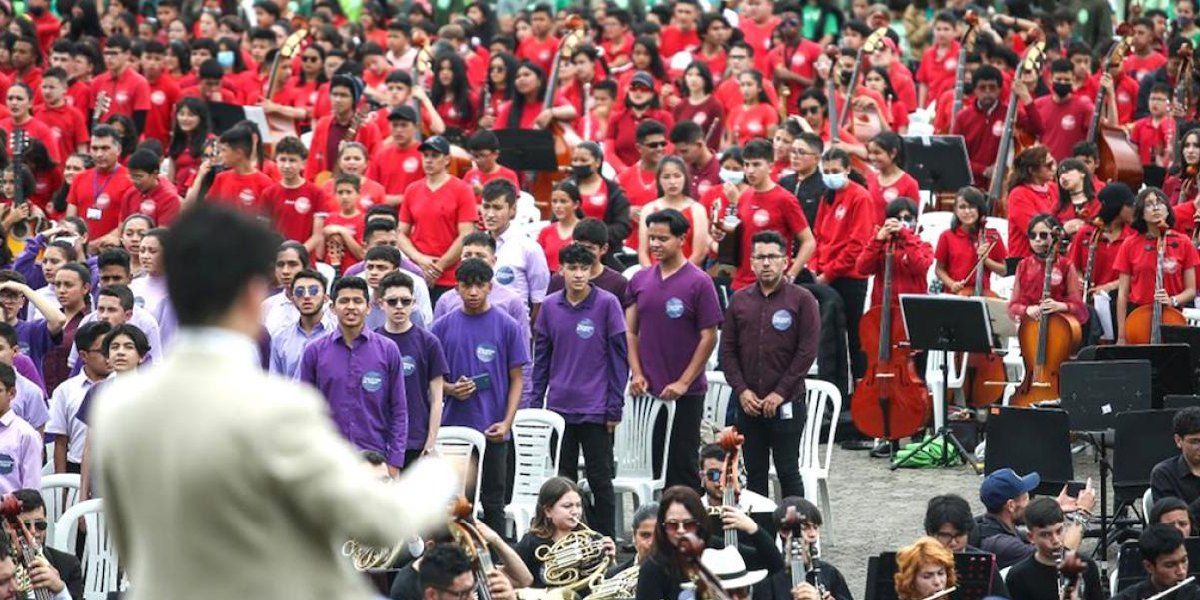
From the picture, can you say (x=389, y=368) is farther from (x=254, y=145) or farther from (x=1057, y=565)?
(x=254, y=145)

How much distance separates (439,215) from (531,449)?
9.62ft

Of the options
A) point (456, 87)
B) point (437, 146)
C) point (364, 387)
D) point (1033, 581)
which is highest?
point (456, 87)

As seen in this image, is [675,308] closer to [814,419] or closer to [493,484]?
[814,419]

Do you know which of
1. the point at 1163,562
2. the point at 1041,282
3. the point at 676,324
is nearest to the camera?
the point at 1163,562

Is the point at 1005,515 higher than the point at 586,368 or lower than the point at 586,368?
lower

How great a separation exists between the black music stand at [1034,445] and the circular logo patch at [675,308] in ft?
5.63

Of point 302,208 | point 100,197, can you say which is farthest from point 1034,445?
point 100,197

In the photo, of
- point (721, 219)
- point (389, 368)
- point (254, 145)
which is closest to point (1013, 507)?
point (389, 368)

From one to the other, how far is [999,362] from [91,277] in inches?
206

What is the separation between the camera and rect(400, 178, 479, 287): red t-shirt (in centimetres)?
1400

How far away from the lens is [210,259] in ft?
11.9

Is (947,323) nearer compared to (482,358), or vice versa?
(482,358)

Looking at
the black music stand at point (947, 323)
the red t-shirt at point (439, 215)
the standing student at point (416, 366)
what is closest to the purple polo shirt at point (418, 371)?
the standing student at point (416, 366)

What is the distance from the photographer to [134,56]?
66.9ft
